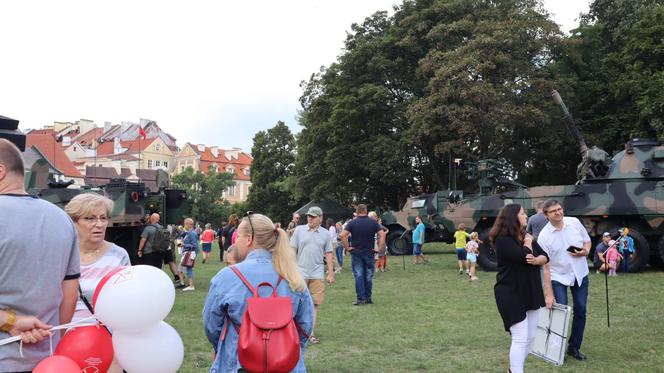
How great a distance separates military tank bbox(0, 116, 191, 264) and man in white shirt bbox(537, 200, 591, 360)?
9.47 m

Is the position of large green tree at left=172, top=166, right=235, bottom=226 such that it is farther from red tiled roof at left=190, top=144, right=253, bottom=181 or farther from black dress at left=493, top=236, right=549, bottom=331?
black dress at left=493, top=236, right=549, bottom=331

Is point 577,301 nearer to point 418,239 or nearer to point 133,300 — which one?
point 133,300

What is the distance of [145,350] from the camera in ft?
10.2

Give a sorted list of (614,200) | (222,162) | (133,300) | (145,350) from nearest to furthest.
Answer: (133,300) < (145,350) < (614,200) < (222,162)

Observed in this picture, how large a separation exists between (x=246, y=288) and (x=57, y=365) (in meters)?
0.99

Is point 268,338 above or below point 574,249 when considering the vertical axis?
below

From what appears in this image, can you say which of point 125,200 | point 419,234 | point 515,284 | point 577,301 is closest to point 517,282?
Answer: point 515,284

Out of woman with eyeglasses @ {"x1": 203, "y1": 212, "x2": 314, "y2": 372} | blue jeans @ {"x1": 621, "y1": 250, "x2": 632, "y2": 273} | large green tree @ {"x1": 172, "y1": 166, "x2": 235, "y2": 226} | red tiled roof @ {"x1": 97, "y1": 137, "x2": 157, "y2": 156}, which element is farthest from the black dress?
red tiled roof @ {"x1": 97, "y1": 137, "x2": 157, "y2": 156}

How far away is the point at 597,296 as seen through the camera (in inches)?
462

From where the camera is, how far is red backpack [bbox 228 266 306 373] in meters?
3.17

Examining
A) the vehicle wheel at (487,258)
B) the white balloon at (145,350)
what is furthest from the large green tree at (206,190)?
the white balloon at (145,350)

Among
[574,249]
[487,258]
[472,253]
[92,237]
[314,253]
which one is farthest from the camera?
[487,258]

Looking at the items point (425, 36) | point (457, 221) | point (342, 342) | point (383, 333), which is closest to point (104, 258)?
point (342, 342)

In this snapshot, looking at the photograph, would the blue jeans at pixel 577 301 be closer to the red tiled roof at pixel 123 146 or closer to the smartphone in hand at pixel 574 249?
the smartphone in hand at pixel 574 249
